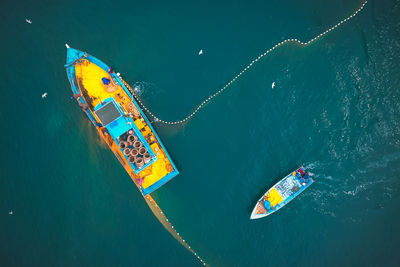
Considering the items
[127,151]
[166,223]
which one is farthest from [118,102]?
[166,223]

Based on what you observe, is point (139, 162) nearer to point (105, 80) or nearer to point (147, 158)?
point (147, 158)

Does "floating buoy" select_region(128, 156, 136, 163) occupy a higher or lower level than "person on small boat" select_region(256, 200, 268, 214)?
higher

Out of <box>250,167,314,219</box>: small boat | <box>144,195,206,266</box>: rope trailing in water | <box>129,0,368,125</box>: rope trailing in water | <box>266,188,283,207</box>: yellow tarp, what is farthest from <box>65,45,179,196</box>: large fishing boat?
<box>266,188,283,207</box>: yellow tarp

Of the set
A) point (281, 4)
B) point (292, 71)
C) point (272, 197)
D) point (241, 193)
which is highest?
point (281, 4)

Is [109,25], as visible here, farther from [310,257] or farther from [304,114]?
[310,257]

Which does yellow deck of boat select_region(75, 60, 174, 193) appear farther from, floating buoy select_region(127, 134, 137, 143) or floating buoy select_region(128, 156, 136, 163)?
floating buoy select_region(127, 134, 137, 143)

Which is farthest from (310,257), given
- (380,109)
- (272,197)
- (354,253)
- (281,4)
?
(281,4)

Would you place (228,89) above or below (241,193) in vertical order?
above

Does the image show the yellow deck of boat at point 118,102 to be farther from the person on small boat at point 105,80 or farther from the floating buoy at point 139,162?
the floating buoy at point 139,162
